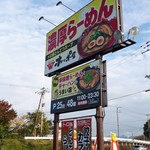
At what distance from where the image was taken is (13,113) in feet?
109

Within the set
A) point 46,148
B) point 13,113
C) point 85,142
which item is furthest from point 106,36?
point 13,113

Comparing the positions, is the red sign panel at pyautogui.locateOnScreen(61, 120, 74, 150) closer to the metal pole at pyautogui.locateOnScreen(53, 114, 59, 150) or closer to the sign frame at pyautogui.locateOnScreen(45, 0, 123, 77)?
the metal pole at pyautogui.locateOnScreen(53, 114, 59, 150)

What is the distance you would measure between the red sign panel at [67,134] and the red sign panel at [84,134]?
0.60 meters

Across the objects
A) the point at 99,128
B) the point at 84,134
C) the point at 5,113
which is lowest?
the point at 84,134

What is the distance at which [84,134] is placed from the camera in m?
9.88

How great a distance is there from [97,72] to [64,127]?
2743 mm

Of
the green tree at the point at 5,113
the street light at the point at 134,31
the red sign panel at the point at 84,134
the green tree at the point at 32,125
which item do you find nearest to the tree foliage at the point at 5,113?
the green tree at the point at 5,113

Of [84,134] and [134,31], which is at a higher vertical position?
[134,31]

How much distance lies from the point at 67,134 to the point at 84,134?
118cm

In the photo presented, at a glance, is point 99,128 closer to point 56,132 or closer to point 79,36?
point 56,132

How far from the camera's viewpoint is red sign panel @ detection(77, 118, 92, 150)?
971 centimetres

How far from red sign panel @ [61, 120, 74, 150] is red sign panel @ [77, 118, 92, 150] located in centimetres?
60

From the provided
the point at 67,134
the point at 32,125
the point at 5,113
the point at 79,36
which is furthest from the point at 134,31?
the point at 32,125

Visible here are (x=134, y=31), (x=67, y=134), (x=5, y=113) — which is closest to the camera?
(x=134, y=31)
